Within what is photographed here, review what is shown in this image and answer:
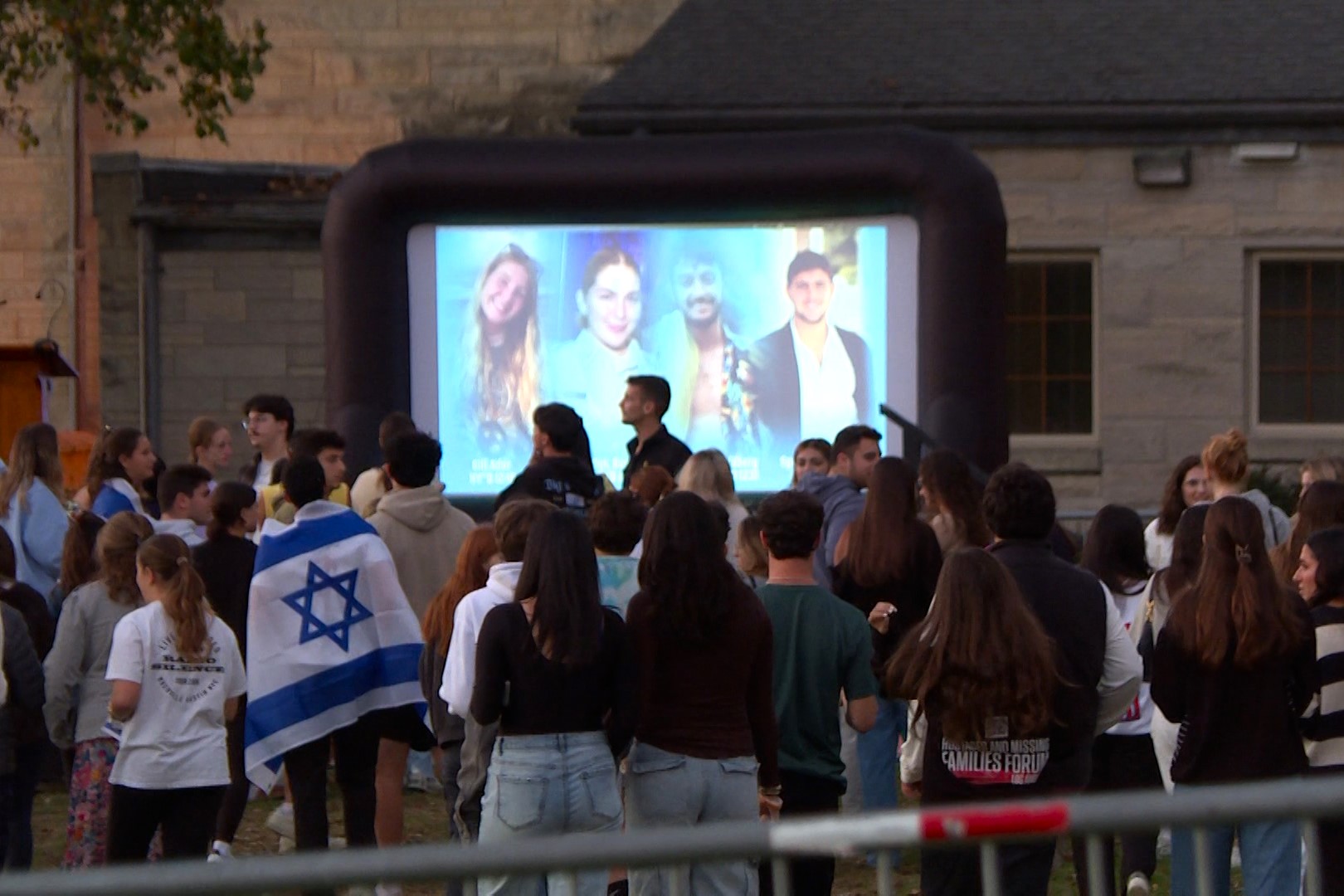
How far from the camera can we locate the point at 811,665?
18.8 ft

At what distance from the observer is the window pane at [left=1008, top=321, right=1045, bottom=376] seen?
694 inches

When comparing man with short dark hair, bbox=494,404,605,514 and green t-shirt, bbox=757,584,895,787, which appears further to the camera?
man with short dark hair, bbox=494,404,605,514

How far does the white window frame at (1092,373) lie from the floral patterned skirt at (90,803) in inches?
445

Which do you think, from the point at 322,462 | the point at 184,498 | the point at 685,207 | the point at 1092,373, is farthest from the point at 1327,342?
the point at 184,498

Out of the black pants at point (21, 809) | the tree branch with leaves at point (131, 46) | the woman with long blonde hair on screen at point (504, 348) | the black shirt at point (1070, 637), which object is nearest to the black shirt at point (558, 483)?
the black pants at point (21, 809)

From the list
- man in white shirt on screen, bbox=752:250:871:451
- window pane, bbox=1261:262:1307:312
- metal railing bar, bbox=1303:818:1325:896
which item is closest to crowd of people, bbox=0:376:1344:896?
metal railing bar, bbox=1303:818:1325:896

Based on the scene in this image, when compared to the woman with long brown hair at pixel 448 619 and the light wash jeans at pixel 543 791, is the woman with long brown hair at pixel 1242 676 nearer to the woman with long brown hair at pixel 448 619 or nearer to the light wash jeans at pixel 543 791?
the light wash jeans at pixel 543 791

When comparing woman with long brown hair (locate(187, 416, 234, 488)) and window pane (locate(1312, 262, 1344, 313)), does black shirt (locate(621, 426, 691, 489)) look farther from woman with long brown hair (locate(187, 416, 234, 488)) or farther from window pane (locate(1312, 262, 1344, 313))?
window pane (locate(1312, 262, 1344, 313))

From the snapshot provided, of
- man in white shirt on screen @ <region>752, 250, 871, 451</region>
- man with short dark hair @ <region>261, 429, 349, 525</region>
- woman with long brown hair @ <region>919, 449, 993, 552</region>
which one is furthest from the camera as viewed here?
man in white shirt on screen @ <region>752, 250, 871, 451</region>

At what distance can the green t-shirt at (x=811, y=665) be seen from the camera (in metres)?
5.73

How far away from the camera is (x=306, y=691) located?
6828 millimetres

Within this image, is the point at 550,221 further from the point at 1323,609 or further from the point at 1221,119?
the point at 1323,609

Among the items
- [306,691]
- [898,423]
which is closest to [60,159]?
[898,423]

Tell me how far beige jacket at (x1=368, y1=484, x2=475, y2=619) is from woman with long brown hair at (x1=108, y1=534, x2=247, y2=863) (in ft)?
4.67
